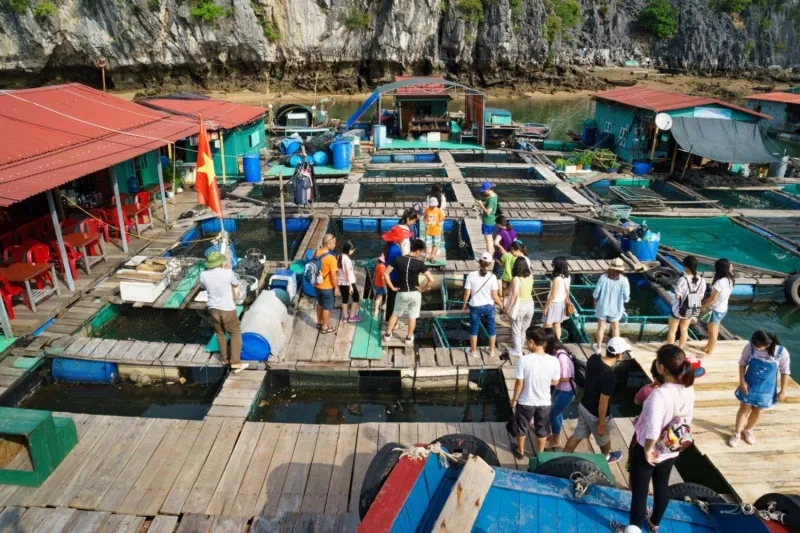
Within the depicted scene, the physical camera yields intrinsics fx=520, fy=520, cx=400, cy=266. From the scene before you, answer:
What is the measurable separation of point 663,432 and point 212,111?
1911 cm

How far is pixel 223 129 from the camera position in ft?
58.6

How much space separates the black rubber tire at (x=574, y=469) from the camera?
4.59 m

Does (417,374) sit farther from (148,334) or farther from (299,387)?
(148,334)

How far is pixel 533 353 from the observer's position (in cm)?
559

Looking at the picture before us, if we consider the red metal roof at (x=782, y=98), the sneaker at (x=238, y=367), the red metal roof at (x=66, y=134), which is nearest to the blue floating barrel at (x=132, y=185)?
the red metal roof at (x=66, y=134)

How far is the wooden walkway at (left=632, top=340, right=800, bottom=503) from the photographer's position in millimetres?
5961

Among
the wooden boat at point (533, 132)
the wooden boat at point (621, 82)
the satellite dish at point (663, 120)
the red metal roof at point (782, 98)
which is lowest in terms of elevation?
the wooden boat at point (533, 132)

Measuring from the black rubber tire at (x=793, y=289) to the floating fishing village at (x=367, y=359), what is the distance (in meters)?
0.07

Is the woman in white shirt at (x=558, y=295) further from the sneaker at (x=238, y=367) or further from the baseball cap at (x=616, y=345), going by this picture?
the sneaker at (x=238, y=367)

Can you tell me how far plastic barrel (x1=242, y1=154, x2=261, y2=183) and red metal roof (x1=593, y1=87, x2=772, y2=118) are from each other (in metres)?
15.7

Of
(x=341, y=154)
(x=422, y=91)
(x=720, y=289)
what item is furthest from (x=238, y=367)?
(x=422, y=91)

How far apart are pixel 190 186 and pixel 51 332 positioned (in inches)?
406

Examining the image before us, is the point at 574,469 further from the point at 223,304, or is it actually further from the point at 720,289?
the point at 223,304

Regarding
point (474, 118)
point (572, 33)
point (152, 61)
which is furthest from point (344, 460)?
point (572, 33)
